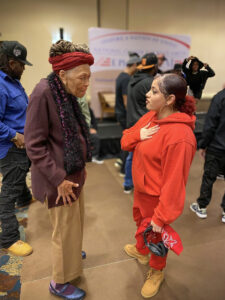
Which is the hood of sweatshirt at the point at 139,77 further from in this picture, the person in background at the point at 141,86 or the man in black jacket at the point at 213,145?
the man in black jacket at the point at 213,145

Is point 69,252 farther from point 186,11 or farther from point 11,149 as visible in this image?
point 186,11

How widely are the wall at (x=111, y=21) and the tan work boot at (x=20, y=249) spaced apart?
3144 mm

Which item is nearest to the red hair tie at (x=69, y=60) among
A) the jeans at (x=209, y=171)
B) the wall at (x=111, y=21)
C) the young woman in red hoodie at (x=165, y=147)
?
the young woman in red hoodie at (x=165, y=147)

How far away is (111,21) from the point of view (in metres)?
5.39

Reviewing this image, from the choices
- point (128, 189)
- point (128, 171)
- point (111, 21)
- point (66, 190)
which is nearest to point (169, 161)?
point (66, 190)

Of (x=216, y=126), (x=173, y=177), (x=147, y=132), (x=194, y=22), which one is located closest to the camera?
(x=173, y=177)

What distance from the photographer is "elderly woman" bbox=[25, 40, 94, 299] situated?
109 centimetres

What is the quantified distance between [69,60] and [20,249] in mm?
1567

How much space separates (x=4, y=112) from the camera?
1726mm

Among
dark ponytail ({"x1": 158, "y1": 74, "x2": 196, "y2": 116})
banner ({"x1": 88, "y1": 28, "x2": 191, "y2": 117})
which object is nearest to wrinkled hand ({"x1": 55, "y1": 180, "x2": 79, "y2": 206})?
dark ponytail ({"x1": 158, "y1": 74, "x2": 196, "y2": 116})

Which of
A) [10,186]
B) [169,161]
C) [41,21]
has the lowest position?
[10,186]

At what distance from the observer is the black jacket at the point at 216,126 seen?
6.91 feet

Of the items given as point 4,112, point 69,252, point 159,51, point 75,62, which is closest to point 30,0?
point 159,51

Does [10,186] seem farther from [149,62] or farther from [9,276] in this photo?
[149,62]
